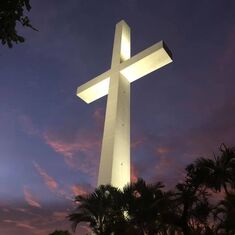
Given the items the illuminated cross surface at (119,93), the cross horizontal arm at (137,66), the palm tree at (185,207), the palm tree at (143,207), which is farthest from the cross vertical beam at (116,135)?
the palm tree at (185,207)

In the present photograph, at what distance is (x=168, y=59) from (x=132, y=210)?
31.1ft

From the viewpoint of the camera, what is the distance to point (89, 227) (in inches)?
423

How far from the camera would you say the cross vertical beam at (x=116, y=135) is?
13.4m

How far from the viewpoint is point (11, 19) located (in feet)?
19.3

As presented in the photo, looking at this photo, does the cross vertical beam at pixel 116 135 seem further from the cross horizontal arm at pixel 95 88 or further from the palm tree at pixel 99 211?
the palm tree at pixel 99 211

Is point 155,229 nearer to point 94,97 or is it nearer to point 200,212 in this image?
point 200,212

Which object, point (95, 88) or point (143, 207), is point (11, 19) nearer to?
point (143, 207)

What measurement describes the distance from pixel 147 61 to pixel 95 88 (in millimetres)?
3650

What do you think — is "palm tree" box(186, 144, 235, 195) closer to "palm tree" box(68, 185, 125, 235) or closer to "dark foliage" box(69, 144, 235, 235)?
A: "dark foliage" box(69, 144, 235, 235)

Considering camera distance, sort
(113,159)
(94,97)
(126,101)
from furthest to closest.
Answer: (94,97), (126,101), (113,159)

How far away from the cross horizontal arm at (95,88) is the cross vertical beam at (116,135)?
731mm

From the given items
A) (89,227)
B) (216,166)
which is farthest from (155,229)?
(216,166)

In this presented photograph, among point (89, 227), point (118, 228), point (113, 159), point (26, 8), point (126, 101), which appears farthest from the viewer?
point (126, 101)

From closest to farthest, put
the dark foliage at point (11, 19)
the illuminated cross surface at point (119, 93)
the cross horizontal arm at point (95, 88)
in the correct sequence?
1. the dark foliage at point (11, 19)
2. the illuminated cross surface at point (119, 93)
3. the cross horizontal arm at point (95, 88)
